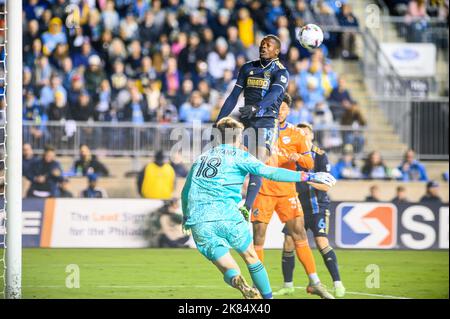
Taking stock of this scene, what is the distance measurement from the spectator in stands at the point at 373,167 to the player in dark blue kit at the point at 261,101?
30.8 ft

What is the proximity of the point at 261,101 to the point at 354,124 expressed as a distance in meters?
10.4

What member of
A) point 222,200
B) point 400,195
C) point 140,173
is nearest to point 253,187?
point 222,200

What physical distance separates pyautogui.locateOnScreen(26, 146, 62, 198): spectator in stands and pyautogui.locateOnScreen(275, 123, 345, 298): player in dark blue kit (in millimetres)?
7911

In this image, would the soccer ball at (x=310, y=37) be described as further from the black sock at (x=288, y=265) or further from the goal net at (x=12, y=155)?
the goal net at (x=12, y=155)

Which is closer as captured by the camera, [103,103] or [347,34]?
[103,103]

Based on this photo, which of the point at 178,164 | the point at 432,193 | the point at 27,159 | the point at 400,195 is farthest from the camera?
the point at 178,164

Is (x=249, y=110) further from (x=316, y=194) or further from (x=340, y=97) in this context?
(x=340, y=97)

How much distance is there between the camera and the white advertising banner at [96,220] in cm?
1925

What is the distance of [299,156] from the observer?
41.5ft

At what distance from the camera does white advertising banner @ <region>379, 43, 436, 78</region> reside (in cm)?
2477

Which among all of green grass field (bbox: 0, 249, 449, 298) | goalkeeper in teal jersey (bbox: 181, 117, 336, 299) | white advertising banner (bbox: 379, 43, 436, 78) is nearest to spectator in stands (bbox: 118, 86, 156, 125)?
green grass field (bbox: 0, 249, 449, 298)

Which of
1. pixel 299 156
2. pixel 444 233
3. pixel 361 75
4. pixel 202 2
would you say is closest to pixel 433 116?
pixel 361 75

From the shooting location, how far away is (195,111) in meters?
21.8
